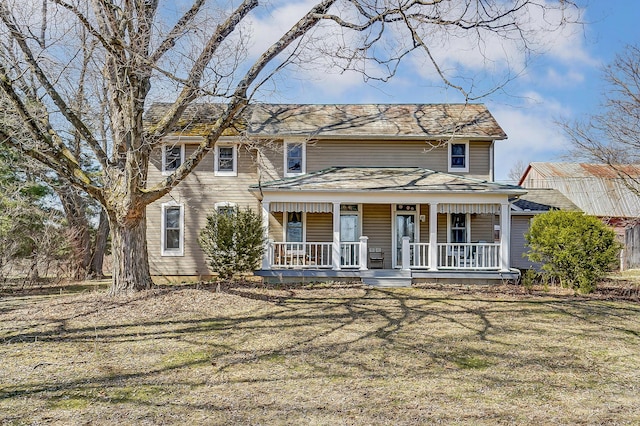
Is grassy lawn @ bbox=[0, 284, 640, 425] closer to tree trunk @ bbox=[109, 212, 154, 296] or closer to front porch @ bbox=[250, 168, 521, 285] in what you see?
tree trunk @ bbox=[109, 212, 154, 296]

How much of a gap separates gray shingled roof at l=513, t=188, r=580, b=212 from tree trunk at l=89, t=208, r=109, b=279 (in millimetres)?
17070

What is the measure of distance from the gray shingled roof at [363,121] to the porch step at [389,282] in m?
5.21

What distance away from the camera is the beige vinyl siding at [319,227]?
1588cm

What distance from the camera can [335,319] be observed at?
29.2 ft

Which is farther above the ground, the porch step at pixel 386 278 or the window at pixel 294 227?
the window at pixel 294 227

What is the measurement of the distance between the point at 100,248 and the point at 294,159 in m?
9.38

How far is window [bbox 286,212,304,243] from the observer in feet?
52.1

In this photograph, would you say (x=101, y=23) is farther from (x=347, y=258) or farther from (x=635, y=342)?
(x=635, y=342)

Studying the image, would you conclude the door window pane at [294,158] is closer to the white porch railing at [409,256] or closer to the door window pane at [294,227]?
the door window pane at [294,227]

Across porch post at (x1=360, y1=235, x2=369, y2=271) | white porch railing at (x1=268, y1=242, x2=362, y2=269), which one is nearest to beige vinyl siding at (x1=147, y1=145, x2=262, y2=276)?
white porch railing at (x1=268, y1=242, x2=362, y2=269)

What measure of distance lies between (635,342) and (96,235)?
19068 mm

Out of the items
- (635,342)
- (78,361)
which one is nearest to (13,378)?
(78,361)

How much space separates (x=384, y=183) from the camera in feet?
46.2

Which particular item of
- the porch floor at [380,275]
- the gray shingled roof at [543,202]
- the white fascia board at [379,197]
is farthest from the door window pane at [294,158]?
the gray shingled roof at [543,202]
